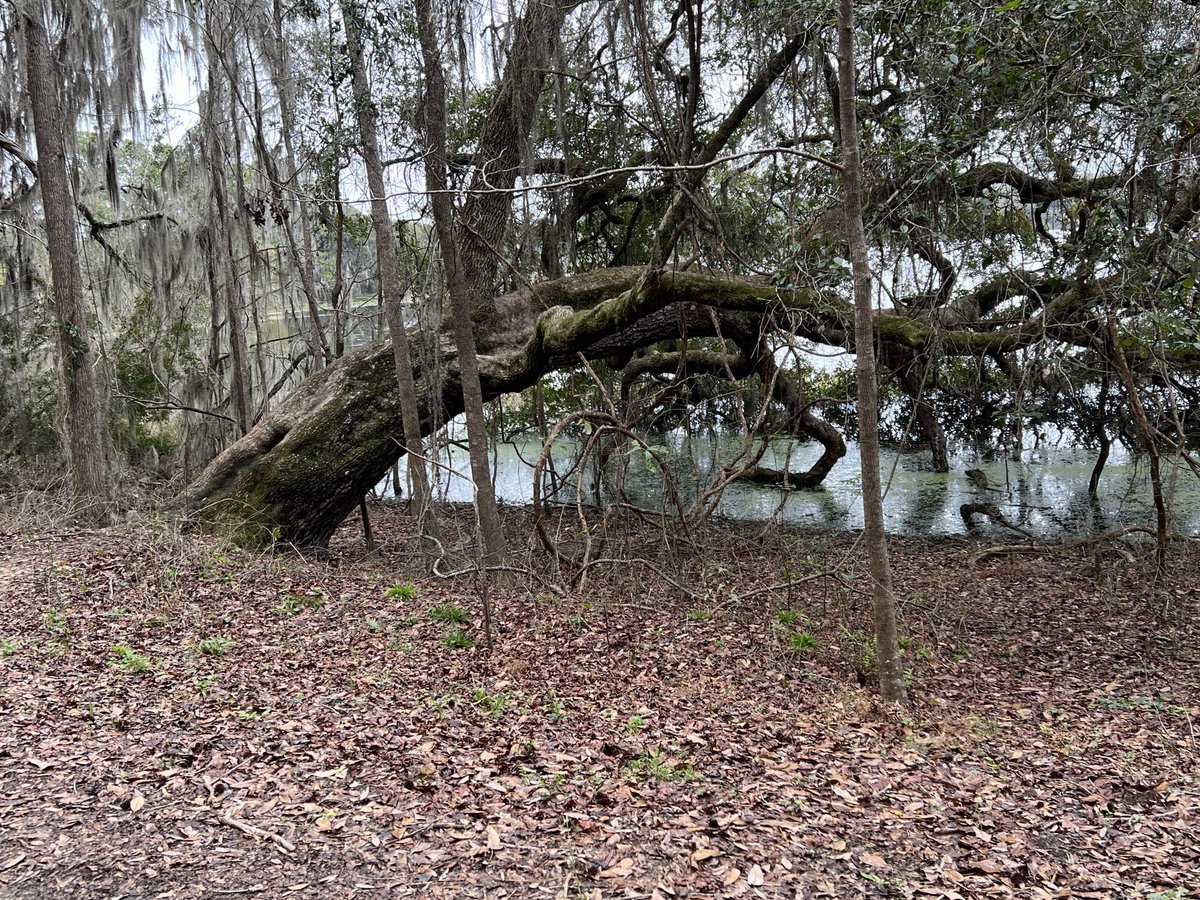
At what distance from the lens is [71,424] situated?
8.45 metres

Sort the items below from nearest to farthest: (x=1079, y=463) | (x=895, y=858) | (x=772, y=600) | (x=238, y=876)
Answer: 1. (x=238, y=876)
2. (x=895, y=858)
3. (x=772, y=600)
4. (x=1079, y=463)

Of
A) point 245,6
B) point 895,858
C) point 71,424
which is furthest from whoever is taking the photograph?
point 245,6

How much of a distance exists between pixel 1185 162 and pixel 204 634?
7.04 m

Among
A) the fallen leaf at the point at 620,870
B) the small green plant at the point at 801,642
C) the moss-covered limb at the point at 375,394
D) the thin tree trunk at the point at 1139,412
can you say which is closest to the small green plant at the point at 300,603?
the moss-covered limb at the point at 375,394

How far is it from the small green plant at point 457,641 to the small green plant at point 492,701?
2.75ft

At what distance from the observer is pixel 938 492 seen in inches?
520

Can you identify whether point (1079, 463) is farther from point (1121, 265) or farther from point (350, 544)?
point (350, 544)

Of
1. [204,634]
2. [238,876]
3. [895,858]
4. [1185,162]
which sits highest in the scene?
[1185,162]

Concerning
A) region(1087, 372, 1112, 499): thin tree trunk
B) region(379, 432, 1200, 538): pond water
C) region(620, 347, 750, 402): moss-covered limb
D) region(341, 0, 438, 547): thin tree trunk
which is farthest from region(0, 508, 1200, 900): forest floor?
region(620, 347, 750, 402): moss-covered limb

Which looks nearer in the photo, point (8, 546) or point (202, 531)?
point (8, 546)

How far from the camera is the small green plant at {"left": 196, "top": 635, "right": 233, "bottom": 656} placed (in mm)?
5191

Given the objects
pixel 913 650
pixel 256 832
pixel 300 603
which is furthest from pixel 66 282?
pixel 913 650

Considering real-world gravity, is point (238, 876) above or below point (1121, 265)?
below

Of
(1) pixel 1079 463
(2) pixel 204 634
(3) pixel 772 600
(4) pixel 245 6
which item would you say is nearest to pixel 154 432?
(4) pixel 245 6
